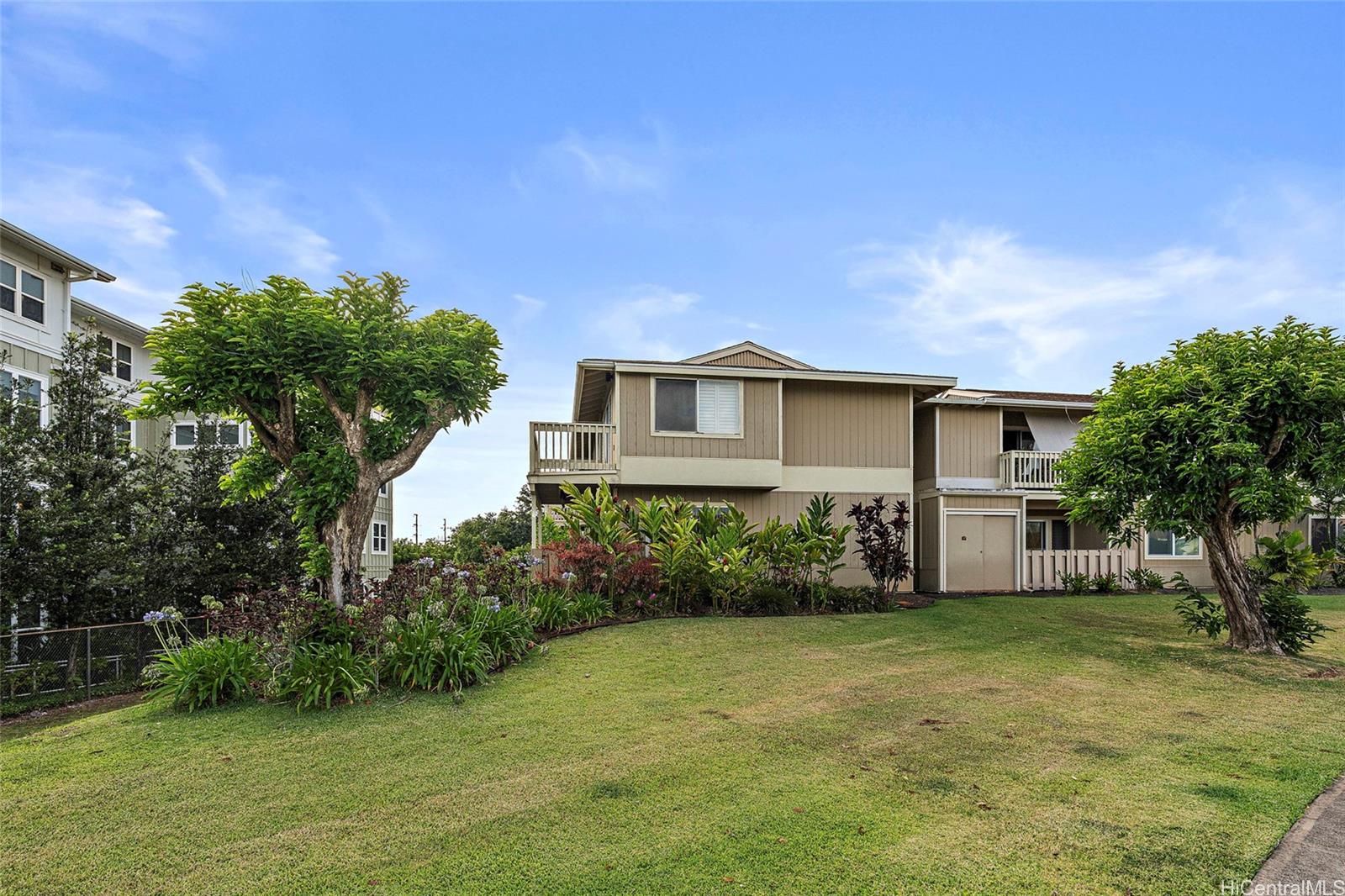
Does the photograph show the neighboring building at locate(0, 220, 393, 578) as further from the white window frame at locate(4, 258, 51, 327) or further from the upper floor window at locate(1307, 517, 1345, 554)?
the upper floor window at locate(1307, 517, 1345, 554)

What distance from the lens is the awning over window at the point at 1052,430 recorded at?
2067cm

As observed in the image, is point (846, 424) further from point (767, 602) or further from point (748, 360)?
point (767, 602)

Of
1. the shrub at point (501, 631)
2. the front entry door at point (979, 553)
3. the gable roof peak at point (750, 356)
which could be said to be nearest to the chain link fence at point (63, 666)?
the shrub at point (501, 631)

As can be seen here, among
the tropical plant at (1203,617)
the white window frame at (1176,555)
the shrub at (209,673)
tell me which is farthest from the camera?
the white window frame at (1176,555)

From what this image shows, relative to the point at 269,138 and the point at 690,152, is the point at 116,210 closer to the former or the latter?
the point at 269,138

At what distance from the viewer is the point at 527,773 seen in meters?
5.53

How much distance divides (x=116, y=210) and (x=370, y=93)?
12.9 feet

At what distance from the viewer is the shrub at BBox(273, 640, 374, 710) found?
24.4ft

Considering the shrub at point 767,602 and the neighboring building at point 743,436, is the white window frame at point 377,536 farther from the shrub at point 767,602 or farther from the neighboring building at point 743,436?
the shrub at point 767,602

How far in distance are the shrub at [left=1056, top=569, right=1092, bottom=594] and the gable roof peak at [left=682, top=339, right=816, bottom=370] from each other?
8.39 metres

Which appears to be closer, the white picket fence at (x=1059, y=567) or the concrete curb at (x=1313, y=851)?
the concrete curb at (x=1313, y=851)

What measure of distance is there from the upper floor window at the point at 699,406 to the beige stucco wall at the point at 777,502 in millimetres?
1511

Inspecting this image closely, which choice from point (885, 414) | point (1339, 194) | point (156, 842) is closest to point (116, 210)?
point (156, 842)

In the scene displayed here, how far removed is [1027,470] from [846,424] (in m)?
5.47
